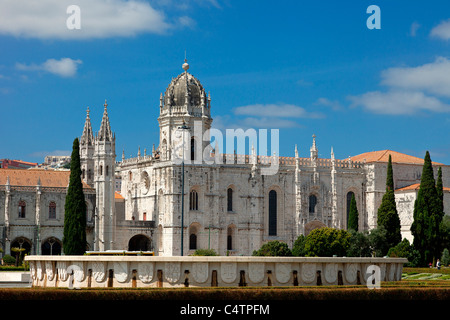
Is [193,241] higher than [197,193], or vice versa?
[197,193]

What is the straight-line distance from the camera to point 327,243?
65.6 meters

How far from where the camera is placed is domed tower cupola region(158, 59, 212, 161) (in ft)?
236

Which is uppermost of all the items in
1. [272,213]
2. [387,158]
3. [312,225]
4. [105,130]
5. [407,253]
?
[105,130]

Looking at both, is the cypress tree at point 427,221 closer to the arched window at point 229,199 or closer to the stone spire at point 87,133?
the arched window at point 229,199

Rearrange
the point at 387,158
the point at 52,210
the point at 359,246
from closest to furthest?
1. the point at 52,210
2. the point at 359,246
3. the point at 387,158

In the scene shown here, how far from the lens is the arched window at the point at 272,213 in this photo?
249ft

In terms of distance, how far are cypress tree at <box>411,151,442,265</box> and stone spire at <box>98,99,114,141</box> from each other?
26.2 meters

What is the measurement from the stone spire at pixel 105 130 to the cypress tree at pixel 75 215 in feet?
31.0

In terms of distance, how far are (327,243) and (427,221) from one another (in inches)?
317

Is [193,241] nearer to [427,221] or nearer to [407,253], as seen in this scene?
[407,253]

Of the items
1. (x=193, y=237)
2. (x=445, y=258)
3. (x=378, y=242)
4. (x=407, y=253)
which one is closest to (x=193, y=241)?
(x=193, y=237)

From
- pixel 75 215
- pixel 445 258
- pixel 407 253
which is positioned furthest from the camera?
pixel 407 253

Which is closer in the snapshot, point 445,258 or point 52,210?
point 445,258
